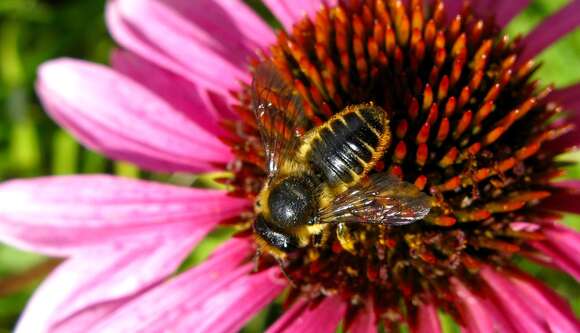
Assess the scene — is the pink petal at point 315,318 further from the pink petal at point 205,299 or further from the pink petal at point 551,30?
the pink petal at point 551,30

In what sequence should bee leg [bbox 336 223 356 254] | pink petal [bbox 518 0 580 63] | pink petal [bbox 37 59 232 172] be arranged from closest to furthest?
bee leg [bbox 336 223 356 254] < pink petal [bbox 37 59 232 172] < pink petal [bbox 518 0 580 63]

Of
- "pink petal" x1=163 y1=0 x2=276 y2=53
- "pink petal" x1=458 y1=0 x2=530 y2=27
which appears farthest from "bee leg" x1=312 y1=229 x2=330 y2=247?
"pink petal" x1=458 y1=0 x2=530 y2=27

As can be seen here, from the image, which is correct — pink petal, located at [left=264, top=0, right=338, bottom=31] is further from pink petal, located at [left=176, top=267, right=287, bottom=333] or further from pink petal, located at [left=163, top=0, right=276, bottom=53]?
pink petal, located at [left=176, top=267, right=287, bottom=333]

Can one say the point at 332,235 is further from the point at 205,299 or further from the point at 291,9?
the point at 291,9

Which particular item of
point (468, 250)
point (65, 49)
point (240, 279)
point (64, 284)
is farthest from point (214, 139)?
point (65, 49)

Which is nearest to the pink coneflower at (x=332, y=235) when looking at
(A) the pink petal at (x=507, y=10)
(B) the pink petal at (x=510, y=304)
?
(B) the pink petal at (x=510, y=304)

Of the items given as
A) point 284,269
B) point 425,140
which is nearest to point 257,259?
point 284,269
